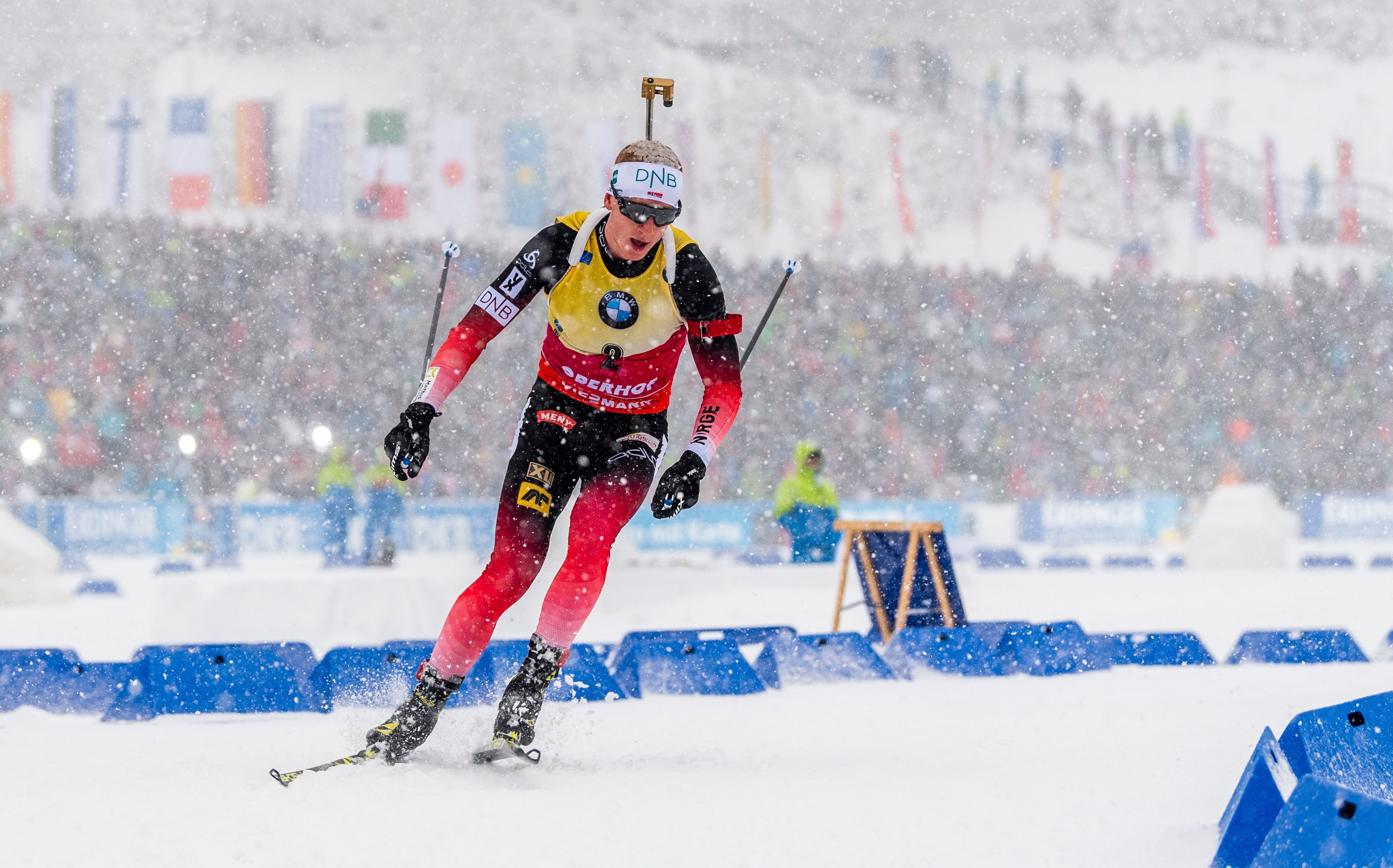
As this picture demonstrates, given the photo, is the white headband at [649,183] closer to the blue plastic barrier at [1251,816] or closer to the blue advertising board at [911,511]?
the blue plastic barrier at [1251,816]

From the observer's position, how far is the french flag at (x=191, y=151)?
2262 centimetres

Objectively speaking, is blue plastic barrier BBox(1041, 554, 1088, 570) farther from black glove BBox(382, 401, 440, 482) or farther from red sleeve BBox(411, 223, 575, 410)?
black glove BBox(382, 401, 440, 482)

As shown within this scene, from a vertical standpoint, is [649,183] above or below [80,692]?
above

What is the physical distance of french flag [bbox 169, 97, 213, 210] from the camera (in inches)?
891

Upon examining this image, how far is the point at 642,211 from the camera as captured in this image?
3.75 metres

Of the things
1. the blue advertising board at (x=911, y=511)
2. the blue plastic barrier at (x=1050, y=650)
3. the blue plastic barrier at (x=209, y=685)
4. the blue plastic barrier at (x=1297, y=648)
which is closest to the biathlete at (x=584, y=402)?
the blue plastic barrier at (x=209, y=685)

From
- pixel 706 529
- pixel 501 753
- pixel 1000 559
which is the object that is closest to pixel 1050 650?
pixel 501 753

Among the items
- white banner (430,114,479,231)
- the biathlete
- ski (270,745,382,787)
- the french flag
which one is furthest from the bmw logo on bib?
the french flag

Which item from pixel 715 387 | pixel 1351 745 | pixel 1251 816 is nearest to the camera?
pixel 1251 816

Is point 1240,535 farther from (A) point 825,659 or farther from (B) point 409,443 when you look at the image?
(B) point 409,443

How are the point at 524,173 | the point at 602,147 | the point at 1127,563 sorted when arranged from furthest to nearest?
the point at 524,173 → the point at 602,147 → the point at 1127,563

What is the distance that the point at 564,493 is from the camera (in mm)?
3928

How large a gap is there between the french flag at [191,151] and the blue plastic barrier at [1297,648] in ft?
66.9

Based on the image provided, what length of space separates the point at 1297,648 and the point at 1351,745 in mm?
4298
